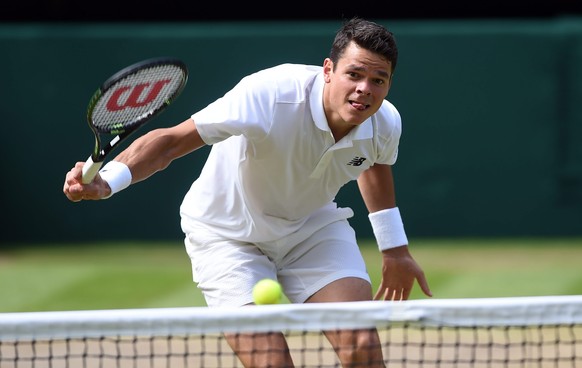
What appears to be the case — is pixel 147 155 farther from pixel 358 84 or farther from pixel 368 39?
pixel 368 39

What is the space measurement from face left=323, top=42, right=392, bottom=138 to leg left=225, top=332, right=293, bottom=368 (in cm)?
93

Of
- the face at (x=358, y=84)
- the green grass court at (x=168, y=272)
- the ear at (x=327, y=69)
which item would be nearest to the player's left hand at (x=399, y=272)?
the face at (x=358, y=84)

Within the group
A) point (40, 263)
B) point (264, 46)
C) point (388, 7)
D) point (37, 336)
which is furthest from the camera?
point (388, 7)

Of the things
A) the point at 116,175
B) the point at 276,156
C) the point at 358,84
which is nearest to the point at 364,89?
the point at 358,84

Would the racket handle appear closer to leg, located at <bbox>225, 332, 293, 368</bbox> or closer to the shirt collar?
leg, located at <bbox>225, 332, 293, 368</bbox>

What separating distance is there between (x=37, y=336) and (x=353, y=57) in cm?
167

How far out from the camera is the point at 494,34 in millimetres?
10008

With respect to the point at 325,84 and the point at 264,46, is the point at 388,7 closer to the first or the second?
the point at 264,46

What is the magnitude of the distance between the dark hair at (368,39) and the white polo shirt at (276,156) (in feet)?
0.67

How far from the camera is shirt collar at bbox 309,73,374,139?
4.59m

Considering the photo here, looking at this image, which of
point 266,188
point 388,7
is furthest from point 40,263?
point 266,188

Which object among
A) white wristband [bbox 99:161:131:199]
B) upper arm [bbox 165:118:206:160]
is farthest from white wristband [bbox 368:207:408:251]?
white wristband [bbox 99:161:131:199]

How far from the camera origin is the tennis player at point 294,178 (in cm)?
442

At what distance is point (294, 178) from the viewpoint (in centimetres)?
470
